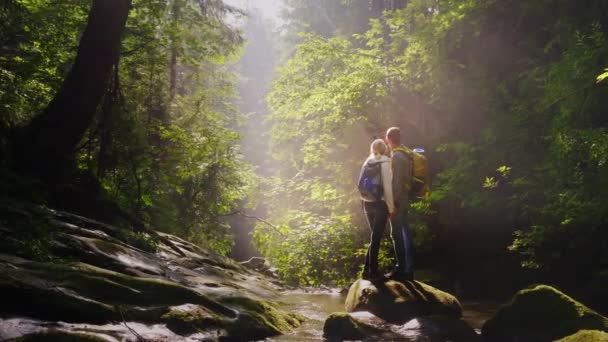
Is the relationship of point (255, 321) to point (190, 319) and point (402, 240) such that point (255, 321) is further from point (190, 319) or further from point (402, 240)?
point (402, 240)

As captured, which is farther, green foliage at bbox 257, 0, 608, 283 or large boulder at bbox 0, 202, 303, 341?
green foliage at bbox 257, 0, 608, 283

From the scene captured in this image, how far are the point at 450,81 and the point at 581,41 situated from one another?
4.36 meters

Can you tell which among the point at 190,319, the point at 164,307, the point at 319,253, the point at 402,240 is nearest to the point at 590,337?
the point at 402,240

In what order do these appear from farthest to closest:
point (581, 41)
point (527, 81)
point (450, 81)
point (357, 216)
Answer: point (357, 216) < point (450, 81) < point (527, 81) < point (581, 41)

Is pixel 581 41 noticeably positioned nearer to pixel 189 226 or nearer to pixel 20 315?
pixel 20 315

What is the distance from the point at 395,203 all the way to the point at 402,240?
2.08ft

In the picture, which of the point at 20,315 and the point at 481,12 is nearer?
the point at 20,315

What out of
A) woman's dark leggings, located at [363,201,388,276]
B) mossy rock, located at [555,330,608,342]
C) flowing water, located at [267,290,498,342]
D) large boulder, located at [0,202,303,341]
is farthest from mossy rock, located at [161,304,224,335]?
mossy rock, located at [555,330,608,342]

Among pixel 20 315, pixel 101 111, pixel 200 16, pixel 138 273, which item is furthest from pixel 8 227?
pixel 200 16

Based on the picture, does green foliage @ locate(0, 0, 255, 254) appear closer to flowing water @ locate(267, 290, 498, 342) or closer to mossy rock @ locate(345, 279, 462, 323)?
flowing water @ locate(267, 290, 498, 342)

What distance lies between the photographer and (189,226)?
56.2 ft

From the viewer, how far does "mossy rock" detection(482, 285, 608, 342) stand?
5203 mm

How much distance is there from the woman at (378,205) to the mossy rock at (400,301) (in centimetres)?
31

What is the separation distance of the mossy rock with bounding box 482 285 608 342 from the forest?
11.0ft
